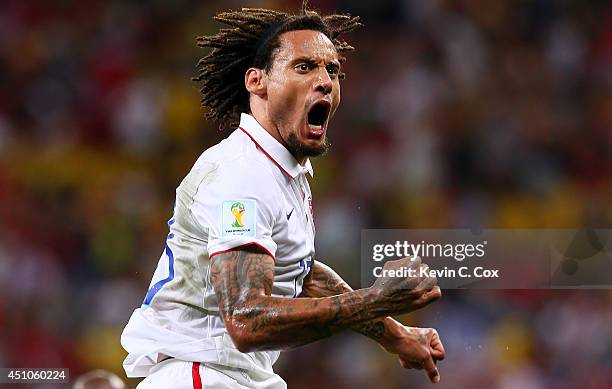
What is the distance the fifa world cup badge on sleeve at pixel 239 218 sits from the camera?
282 centimetres

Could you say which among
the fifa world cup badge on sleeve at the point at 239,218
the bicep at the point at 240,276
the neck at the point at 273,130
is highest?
the neck at the point at 273,130

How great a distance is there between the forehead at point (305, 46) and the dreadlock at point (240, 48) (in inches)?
1.0

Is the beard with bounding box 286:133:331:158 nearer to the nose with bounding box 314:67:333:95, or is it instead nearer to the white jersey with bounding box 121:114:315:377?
the white jersey with bounding box 121:114:315:377

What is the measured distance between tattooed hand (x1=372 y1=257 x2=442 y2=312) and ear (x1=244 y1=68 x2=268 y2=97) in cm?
85

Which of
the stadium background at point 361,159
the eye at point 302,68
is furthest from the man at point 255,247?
the stadium background at point 361,159

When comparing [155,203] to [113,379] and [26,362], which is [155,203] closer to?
[26,362]

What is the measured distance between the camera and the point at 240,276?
2.78 m

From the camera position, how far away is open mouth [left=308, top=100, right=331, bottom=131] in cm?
322

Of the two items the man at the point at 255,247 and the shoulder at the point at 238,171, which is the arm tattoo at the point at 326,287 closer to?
the man at the point at 255,247

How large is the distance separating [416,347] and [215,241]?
1.00 m

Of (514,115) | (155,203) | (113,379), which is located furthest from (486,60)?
(113,379)

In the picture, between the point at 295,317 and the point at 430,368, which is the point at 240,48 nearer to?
the point at 295,317

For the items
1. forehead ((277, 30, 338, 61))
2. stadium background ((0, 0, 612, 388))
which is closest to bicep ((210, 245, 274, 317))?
forehead ((277, 30, 338, 61))

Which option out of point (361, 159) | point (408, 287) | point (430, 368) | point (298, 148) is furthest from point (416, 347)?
point (361, 159)
